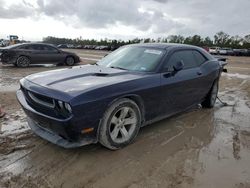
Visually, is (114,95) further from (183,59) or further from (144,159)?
(183,59)

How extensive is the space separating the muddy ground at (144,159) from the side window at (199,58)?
1.34m

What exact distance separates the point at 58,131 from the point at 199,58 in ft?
11.7

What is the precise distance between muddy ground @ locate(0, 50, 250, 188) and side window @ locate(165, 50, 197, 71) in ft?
3.65

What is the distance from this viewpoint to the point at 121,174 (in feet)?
10.9

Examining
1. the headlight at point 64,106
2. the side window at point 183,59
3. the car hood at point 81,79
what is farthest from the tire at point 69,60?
the headlight at point 64,106

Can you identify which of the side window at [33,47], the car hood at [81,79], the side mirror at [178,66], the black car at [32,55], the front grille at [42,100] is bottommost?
the black car at [32,55]

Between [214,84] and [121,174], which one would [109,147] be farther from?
[214,84]

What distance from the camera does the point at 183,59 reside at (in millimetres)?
5258

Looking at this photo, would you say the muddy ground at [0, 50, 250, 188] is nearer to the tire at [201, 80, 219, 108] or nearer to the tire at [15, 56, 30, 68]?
the tire at [201, 80, 219, 108]

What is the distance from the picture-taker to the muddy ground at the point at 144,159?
10.5 feet

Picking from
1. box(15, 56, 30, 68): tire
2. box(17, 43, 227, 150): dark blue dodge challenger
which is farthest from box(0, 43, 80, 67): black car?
box(17, 43, 227, 150): dark blue dodge challenger

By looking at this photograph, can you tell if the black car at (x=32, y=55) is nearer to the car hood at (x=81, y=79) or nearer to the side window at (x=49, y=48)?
the side window at (x=49, y=48)

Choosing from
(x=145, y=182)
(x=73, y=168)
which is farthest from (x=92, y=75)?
(x=145, y=182)

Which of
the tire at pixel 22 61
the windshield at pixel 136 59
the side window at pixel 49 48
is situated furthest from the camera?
the side window at pixel 49 48
